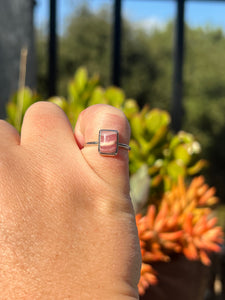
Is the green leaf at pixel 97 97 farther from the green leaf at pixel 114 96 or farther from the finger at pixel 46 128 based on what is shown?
the finger at pixel 46 128

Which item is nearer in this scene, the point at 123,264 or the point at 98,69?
the point at 123,264

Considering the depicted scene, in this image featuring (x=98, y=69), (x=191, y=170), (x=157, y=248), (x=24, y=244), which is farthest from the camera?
(x=98, y=69)

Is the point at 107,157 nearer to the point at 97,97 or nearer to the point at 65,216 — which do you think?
the point at 65,216

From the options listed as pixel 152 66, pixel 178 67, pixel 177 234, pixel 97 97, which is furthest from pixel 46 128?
pixel 152 66

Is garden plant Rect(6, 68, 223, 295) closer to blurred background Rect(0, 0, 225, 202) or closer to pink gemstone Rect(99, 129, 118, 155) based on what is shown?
pink gemstone Rect(99, 129, 118, 155)

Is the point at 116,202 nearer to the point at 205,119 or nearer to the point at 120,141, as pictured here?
the point at 120,141

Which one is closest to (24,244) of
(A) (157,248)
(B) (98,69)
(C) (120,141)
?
(C) (120,141)
